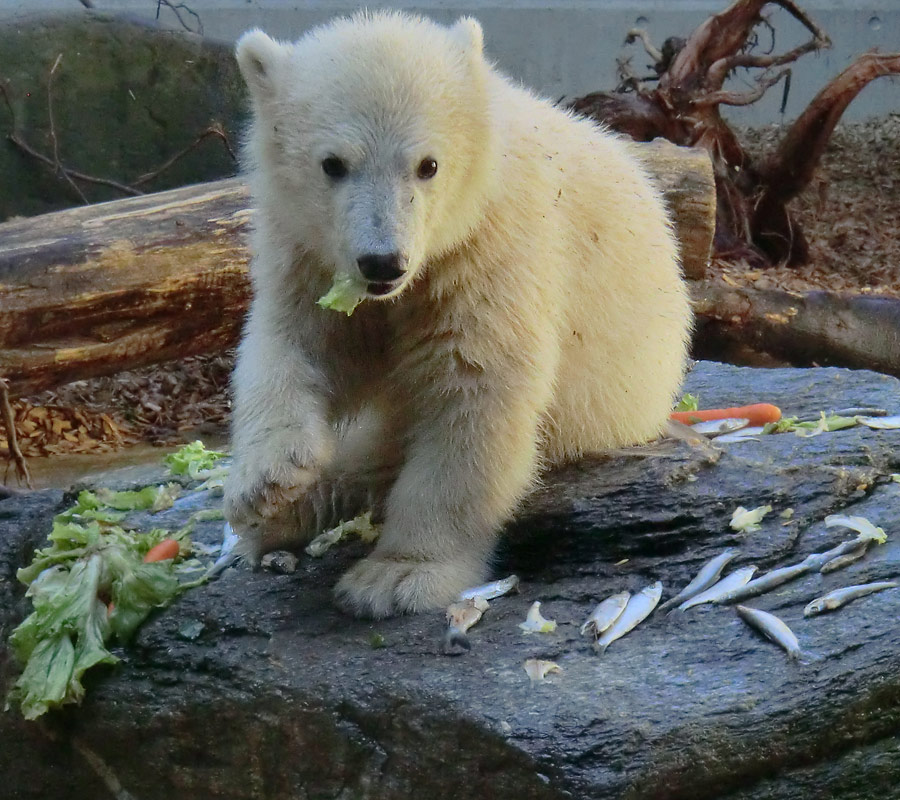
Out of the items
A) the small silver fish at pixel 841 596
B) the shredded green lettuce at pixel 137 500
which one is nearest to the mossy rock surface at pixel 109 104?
the shredded green lettuce at pixel 137 500

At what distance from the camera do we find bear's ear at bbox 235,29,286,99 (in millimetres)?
3252

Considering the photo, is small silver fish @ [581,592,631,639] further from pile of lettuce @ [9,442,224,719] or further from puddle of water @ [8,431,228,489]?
puddle of water @ [8,431,228,489]

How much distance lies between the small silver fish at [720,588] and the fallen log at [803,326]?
5159 mm

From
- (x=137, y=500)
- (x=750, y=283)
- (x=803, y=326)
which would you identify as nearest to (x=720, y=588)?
(x=137, y=500)

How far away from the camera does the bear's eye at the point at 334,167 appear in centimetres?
298

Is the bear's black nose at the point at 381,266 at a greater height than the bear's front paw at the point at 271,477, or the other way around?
the bear's black nose at the point at 381,266

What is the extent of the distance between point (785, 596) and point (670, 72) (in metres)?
7.14

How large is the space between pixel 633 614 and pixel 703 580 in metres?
0.25

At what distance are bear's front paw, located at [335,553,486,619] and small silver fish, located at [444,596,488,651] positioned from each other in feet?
0.20

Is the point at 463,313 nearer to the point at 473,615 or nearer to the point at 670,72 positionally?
the point at 473,615

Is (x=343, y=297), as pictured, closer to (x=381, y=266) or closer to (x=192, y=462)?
(x=381, y=266)

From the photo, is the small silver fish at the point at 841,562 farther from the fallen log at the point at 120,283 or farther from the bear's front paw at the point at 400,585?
the fallen log at the point at 120,283

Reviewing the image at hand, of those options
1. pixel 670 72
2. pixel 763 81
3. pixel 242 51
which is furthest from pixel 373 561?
pixel 763 81

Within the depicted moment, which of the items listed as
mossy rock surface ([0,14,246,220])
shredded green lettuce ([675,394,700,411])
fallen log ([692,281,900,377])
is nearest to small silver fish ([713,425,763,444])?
shredded green lettuce ([675,394,700,411])
